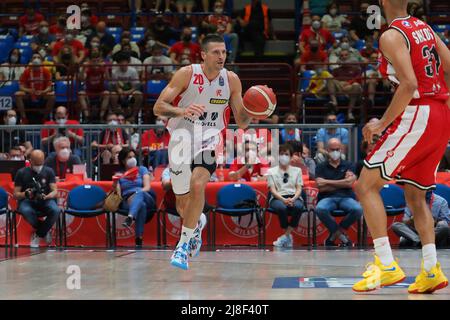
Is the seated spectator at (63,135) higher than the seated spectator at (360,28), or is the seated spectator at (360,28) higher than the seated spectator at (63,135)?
the seated spectator at (360,28)

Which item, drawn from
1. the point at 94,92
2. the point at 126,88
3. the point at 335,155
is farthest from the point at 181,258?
the point at 94,92

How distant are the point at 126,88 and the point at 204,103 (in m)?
9.59

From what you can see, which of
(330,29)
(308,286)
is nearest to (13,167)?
(308,286)

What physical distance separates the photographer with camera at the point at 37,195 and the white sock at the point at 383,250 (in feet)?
24.7

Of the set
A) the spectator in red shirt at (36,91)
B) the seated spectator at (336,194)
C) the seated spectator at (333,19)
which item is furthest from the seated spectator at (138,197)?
the seated spectator at (333,19)

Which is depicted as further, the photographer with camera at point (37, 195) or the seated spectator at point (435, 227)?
the photographer with camera at point (37, 195)

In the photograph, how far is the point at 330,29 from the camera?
2167cm

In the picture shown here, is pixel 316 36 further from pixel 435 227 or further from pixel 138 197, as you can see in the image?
pixel 435 227

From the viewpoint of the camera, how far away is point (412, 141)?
24.6ft

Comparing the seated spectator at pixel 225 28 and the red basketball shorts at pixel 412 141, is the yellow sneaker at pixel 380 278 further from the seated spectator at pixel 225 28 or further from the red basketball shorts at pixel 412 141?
the seated spectator at pixel 225 28

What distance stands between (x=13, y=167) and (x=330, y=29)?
9.45 metres

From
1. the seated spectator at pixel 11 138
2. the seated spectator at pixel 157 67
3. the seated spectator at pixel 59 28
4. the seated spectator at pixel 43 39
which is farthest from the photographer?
the seated spectator at pixel 59 28

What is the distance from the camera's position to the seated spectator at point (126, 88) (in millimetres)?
18797

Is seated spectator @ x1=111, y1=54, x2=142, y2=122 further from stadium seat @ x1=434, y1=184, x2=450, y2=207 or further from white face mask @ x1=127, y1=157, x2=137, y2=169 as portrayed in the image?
stadium seat @ x1=434, y1=184, x2=450, y2=207
